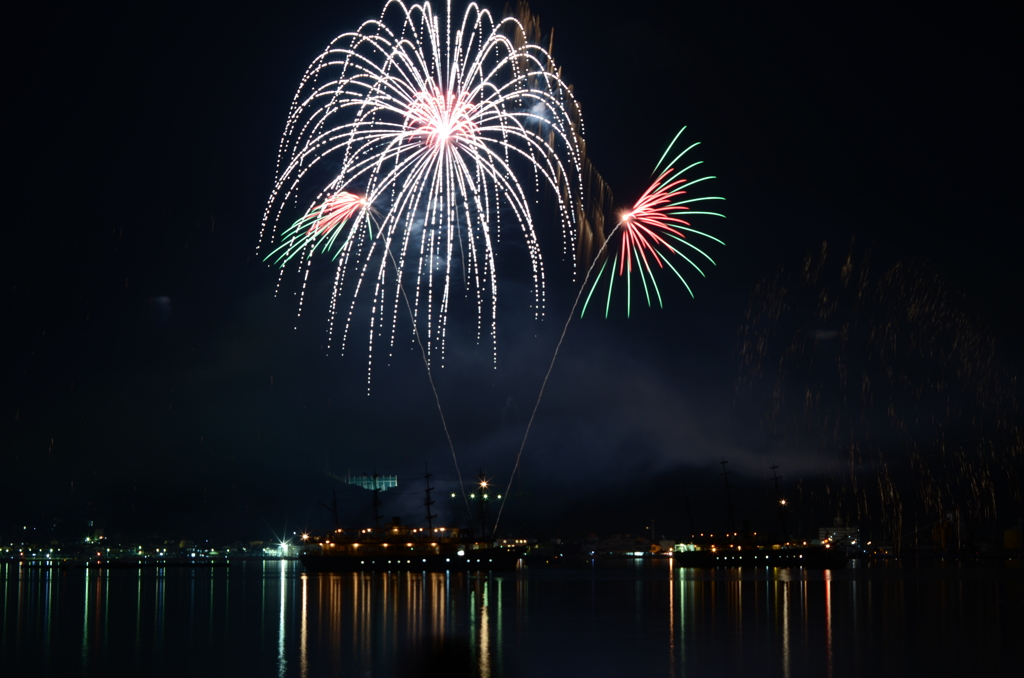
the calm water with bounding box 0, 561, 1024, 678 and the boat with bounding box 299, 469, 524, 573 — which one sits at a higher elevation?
the calm water with bounding box 0, 561, 1024, 678

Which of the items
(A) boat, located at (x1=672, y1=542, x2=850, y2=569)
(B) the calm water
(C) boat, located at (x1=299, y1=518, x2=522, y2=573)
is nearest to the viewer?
(B) the calm water

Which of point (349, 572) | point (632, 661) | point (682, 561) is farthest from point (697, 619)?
point (682, 561)

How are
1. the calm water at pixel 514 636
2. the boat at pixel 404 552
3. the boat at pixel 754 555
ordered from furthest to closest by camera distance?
the boat at pixel 754 555 → the boat at pixel 404 552 → the calm water at pixel 514 636

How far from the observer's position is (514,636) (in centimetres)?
2802

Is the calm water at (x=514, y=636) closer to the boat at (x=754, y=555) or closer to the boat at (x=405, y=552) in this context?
the boat at (x=405, y=552)

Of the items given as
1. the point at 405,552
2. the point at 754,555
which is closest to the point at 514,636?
the point at 405,552

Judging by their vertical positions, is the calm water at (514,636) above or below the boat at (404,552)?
above

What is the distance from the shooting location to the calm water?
859 inches

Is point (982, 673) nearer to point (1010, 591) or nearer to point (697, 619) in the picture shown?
point (697, 619)

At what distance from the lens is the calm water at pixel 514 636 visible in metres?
21.8

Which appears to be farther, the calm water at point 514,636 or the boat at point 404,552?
the boat at point 404,552

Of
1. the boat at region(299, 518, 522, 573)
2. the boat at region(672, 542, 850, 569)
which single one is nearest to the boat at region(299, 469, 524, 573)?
the boat at region(299, 518, 522, 573)

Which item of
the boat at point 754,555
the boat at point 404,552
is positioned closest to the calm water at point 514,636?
the boat at point 404,552

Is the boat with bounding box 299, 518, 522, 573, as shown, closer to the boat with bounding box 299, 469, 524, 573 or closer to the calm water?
the boat with bounding box 299, 469, 524, 573
